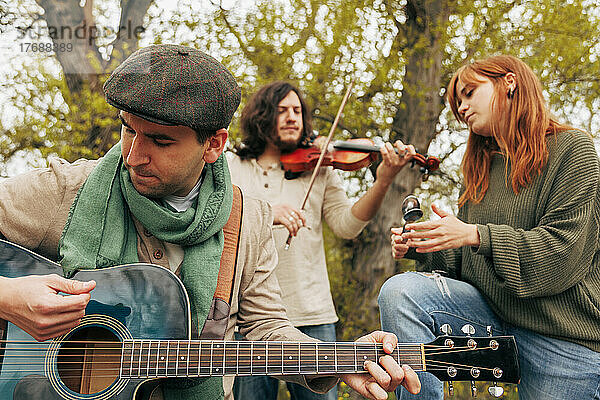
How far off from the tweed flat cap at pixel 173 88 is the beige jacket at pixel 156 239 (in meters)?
0.39

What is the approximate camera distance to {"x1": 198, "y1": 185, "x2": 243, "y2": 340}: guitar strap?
1.80 meters

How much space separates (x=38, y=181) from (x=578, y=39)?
534 cm

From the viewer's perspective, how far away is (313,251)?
3170mm

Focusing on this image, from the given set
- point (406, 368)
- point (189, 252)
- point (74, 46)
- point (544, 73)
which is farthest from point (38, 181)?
point (544, 73)

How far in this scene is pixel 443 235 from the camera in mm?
2027

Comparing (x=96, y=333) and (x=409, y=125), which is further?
(x=409, y=125)

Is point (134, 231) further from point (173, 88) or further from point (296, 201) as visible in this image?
point (296, 201)

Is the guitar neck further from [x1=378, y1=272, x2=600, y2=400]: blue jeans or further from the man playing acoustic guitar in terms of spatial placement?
[x1=378, y1=272, x2=600, y2=400]: blue jeans

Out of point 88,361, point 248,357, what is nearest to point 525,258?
point 248,357

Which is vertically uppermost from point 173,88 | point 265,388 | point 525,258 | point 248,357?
point 173,88

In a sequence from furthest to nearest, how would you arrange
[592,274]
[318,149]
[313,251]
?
[318,149], [313,251], [592,274]

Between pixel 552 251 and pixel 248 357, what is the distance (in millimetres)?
1201

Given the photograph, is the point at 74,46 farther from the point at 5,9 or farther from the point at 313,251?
the point at 313,251

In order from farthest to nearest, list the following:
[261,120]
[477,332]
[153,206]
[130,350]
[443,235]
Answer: [261,120]
[477,332]
[443,235]
[153,206]
[130,350]
